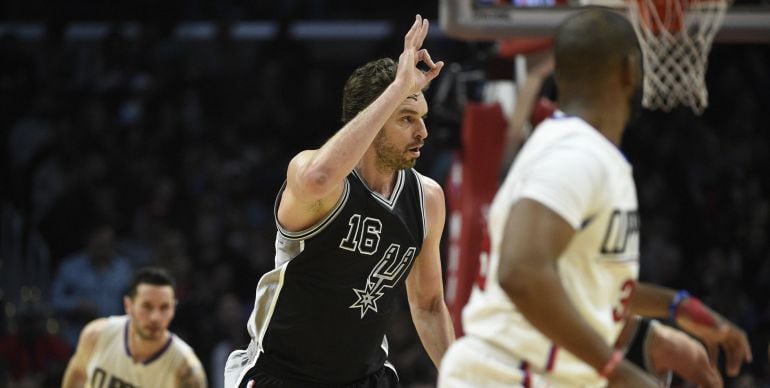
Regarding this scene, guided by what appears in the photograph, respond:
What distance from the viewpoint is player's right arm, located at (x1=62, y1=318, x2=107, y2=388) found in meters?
7.41

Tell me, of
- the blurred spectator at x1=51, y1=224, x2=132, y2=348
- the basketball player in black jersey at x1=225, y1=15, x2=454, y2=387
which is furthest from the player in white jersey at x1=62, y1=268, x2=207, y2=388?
the blurred spectator at x1=51, y1=224, x2=132, y2=348

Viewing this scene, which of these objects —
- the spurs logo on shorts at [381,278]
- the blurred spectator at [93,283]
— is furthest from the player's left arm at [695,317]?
the blurred spectator at [93,283]

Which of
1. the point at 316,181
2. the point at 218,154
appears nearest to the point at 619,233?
the point at 316,181

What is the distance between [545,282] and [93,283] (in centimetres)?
899

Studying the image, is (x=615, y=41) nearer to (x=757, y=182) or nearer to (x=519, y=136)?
(x=519, y=136)

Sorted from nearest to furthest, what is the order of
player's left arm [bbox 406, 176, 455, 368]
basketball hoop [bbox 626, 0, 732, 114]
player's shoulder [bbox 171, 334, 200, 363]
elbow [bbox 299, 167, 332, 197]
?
1. elbow [bbox 299, 167, 332, 197]
2. player's left arm [bbox 406, 176, 455, 368]
3. basketball hoop [bbox 626, 0, 732, 114]
4. player's shoulder [bbox 171, 334, 200, 363]

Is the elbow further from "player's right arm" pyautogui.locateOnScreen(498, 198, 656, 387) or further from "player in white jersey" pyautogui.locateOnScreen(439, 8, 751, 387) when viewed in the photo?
"player's right arm" pyautogui.locateOnScreen(498, 198, 656, 387)

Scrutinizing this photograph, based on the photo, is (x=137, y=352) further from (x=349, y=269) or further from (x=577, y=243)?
(x=577, y=243)

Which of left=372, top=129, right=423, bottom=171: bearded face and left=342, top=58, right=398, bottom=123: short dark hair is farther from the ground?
left=342, top=58, right=398, bottom=123: short dark hair

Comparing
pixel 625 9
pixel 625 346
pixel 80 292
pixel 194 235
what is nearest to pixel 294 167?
pixel 625 346

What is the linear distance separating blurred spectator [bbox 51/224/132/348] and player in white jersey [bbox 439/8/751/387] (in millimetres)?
8394

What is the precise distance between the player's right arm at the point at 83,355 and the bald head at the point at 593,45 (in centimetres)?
518

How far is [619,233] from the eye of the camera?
3012 millimetres

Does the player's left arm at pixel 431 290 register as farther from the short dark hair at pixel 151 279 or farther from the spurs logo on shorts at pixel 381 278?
the short dark hair at pixel 151 279
